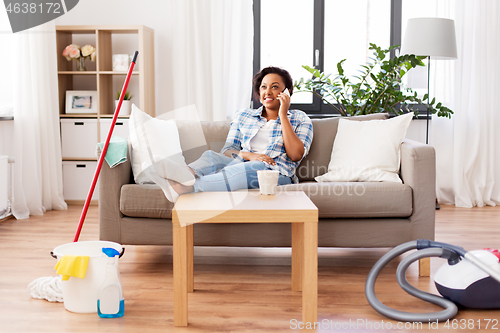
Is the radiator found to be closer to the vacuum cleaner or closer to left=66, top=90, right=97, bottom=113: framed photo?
left=66, top=90, right=97, bottom=113: framed photo

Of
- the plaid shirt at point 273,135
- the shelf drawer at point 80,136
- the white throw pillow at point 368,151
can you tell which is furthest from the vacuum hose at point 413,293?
the shelf drawer at point 80,136

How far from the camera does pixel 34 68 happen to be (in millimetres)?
3576

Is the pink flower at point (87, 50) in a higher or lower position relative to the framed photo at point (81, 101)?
higher

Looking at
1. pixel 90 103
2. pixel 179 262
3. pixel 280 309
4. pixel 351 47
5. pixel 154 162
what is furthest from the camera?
pixel 351 47

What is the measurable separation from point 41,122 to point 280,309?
2658 mm

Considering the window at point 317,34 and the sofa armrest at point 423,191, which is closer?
the sofa armrest at point 423,191

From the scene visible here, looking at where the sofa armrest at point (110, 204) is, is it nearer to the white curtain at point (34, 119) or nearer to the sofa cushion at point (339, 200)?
the sofa cushion at point (339, 200)

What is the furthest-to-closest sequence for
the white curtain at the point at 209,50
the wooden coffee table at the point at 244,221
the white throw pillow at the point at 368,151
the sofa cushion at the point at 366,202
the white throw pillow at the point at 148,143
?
the white curtain at the point at 209,50 → the white throw pillow at the point at 368,151 → the white throw pillow at the point at 148,143 → the sofa cushion at the point at 366,202 → the wooden coffee table at the point at 244,221

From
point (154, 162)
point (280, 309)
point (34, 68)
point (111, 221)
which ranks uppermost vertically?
point (34, 68)

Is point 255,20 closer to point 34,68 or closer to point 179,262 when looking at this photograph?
point 34,68

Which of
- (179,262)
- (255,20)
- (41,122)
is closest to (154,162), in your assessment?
(179,262)

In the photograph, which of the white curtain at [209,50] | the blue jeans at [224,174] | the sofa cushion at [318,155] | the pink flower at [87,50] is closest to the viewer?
the blue jeans at [224,174]

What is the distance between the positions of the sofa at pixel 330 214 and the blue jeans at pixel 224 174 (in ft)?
0.65

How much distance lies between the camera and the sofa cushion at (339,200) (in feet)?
7.29
